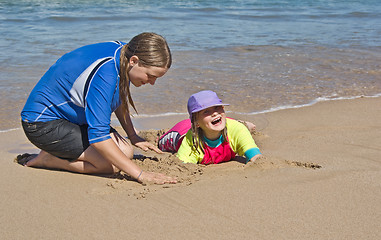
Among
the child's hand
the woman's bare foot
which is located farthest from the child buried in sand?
the woman's bare foot

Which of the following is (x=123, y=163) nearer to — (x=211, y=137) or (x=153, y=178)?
(x=153, y=178)

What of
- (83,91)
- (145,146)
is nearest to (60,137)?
(83,91)

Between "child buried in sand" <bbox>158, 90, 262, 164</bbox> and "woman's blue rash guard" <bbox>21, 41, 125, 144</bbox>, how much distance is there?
72cm

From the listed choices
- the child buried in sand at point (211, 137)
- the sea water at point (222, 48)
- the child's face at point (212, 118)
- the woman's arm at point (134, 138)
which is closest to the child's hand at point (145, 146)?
the woman's arm at point (134, 138)

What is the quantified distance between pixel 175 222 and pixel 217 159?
4.11 feet

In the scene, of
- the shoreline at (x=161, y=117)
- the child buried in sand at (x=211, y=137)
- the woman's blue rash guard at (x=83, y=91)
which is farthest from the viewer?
the shoreline at (x=161, y=117)

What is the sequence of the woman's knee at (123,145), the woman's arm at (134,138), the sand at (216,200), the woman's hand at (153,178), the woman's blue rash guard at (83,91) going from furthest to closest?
the woman's arm at (134,138) < the woman's knee at (123,145) < the woman's hand at (153,178) < the woman's blue rash guard at (83,91) < the sand at (216,200)

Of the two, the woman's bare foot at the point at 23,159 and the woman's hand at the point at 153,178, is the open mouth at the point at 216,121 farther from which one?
the woman's bare foot at the point at 23,159

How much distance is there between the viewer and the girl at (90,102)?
9.98 feet

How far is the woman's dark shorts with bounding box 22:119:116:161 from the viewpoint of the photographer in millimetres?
3367

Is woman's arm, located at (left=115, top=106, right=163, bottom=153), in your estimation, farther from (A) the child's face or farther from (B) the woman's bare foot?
(B) the woman's bare foot

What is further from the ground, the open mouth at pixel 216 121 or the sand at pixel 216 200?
the open mouth at pixel 216 121

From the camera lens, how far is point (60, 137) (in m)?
3.38

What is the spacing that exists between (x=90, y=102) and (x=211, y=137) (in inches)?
46.6
